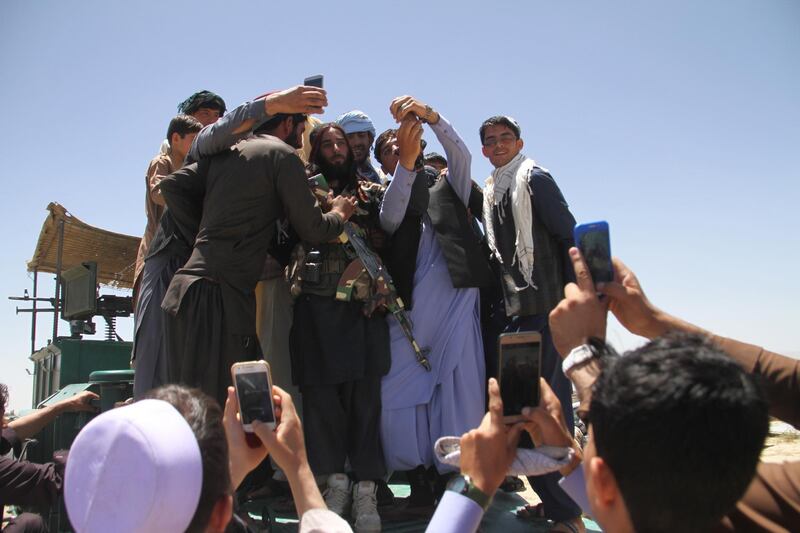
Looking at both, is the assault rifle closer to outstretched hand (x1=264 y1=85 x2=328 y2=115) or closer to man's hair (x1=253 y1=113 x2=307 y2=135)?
man's hair (x1=253 y1=113 x2=307 y2=135)

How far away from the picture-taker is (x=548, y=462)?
1.63 meters

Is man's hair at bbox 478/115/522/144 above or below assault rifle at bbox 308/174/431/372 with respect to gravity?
above

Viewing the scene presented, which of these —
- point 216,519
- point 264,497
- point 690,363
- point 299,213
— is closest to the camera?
point 690,363

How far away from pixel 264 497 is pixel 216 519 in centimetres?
259

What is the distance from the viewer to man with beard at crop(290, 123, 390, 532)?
3.48m

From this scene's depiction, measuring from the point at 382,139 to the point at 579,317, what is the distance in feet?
9.70

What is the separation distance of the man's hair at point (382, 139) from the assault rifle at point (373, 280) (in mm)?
683

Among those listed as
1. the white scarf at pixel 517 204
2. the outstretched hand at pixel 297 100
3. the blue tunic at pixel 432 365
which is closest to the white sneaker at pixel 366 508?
the blue tunic at pixel 432 365

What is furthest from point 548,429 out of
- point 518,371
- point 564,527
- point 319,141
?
point 319,141

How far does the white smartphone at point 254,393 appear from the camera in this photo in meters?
1.72

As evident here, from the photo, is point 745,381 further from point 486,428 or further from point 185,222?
point 185,222

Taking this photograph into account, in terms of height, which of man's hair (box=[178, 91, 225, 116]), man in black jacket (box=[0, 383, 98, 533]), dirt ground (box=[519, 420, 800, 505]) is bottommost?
dirt ground (box=[519, 420, 800, 505])

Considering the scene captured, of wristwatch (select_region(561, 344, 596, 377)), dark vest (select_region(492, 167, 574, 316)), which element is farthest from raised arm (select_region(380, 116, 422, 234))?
wristwatch (select_region(561, 344, 596, 377))

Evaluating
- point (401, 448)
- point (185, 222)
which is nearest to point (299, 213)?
point (185, 222)
